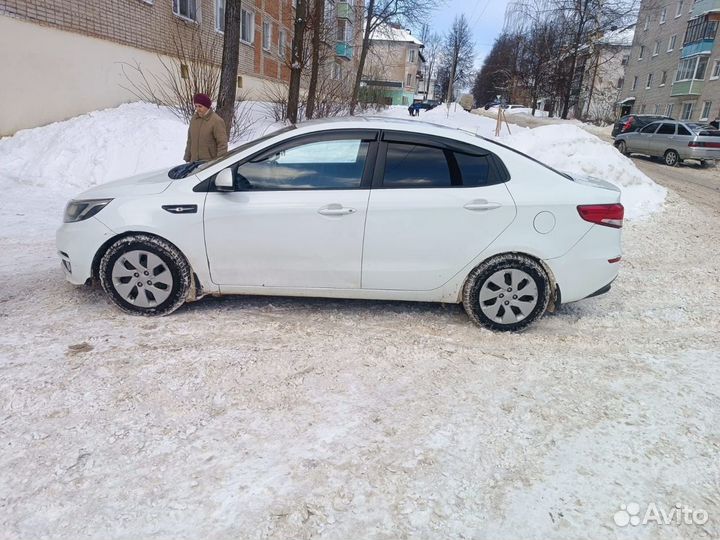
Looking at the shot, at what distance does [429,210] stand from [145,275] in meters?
2.33

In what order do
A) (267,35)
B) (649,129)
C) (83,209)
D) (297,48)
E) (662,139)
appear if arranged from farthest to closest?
(267,35)
(649,129)
(662,139)
(297,48)
(83,209)

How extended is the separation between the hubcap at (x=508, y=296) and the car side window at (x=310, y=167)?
136 cm

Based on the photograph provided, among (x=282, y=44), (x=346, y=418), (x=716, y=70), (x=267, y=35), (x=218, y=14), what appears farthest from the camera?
(x=716, y=70)

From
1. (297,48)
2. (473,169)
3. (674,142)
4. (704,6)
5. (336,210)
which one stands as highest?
(704,6)

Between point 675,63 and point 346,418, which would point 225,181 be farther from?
point 675,63

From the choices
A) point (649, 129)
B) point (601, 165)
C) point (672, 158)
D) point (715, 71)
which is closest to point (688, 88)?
point (715, 71)

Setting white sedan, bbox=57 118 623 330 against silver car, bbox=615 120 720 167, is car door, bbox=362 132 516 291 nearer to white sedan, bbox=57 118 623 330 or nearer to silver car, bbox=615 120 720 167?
white sedan, bbox=57 118 623 330

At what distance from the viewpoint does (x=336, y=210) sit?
377 centimetres

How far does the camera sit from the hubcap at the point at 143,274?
3.89 meters

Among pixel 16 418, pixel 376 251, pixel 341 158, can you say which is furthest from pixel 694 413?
pixel 16 418

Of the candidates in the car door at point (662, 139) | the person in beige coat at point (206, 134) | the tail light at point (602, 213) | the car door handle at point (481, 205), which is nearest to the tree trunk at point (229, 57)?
the person in beige coat at point (206, 134)

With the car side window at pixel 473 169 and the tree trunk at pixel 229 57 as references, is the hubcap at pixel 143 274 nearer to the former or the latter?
the car side window at pixel 473 169

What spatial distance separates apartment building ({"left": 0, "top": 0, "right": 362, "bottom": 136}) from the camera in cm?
998

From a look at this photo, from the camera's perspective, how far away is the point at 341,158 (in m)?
3.91
